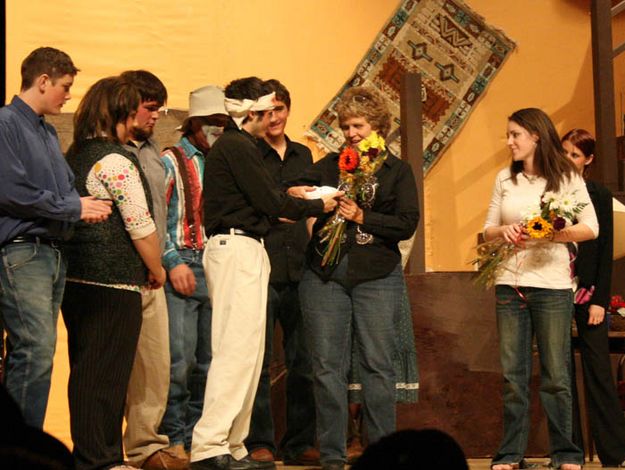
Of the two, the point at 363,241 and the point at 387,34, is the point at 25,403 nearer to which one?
the point at 363,241

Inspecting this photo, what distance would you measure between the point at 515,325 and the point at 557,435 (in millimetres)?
514

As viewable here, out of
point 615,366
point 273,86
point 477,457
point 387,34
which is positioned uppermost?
point 387,34

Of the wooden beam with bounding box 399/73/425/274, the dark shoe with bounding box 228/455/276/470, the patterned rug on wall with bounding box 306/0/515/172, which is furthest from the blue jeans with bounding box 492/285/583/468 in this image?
the patterned rug on wall with bounding box 306/0/515/172

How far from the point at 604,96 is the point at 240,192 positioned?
9.32 feet

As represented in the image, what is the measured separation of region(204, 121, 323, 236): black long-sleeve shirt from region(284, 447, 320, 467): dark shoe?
1.22 meters

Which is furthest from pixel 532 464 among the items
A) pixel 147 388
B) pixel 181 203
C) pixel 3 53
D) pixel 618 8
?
A: pixel 3 53

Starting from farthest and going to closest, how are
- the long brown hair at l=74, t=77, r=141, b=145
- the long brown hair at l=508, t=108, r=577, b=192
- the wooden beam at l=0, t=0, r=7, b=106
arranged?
the wooden beam at l=0, t=0, r=7, b=106
the long brown hair at l=508, t=108, r=577, b=192
the long brown hair at l=74, t=77, r=141, b=145

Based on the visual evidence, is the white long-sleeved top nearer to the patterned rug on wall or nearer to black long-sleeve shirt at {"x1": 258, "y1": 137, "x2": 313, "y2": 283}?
black long-sleeve shirt at {"x1": 258, "y1": 137, "x2": 313, "y2": 283}

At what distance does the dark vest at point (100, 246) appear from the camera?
416 cm

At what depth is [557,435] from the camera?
4863mm

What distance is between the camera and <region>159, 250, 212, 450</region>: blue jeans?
4.88 meters

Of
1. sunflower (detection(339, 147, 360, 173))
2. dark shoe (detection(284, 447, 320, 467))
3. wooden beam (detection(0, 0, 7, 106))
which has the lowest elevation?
dark shoe (detection(284, 447, 320, 467))

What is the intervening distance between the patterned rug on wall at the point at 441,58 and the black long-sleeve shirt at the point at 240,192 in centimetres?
261

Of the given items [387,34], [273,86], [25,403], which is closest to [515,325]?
[273,86]
